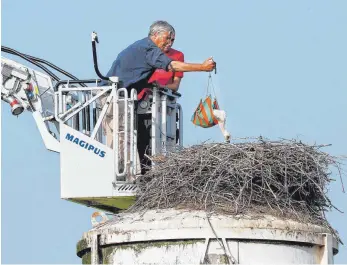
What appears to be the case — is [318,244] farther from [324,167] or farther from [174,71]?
[174,71]

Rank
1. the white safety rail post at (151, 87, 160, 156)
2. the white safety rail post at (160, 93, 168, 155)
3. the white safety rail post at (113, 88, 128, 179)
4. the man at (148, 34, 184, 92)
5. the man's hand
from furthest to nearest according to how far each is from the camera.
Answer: the man at (148, 34, 184, 92)
the white safety rail post at (160, 93, 168, 155)
the white safety rail post at (151, 87, 160, 156)
the man's hand
the white safety rail post at (113, 88, 128, 179)

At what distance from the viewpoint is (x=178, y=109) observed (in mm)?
21141

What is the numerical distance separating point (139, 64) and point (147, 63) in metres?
0.11

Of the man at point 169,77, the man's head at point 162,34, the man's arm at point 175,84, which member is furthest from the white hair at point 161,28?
the man's arm at point 175,84

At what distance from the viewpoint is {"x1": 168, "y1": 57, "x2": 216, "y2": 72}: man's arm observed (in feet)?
65.8

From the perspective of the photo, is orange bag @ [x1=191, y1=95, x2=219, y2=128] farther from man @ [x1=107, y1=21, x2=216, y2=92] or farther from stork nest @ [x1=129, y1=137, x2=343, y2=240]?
stork nest @ [x1=129, y1=137, x2=343, y2=240]

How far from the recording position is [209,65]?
2003 cm

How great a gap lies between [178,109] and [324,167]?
282 cm

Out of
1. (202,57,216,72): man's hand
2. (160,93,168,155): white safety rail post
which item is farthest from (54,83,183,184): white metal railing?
(202,57,216,72): man's hand

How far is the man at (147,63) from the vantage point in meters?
20.1

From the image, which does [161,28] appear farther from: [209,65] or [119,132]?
[119,132]

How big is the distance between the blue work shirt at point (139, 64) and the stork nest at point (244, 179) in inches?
60.9

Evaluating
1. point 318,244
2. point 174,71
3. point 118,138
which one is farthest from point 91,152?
point 318,244

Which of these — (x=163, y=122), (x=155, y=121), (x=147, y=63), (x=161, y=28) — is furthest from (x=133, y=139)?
(x=161, y=28)
